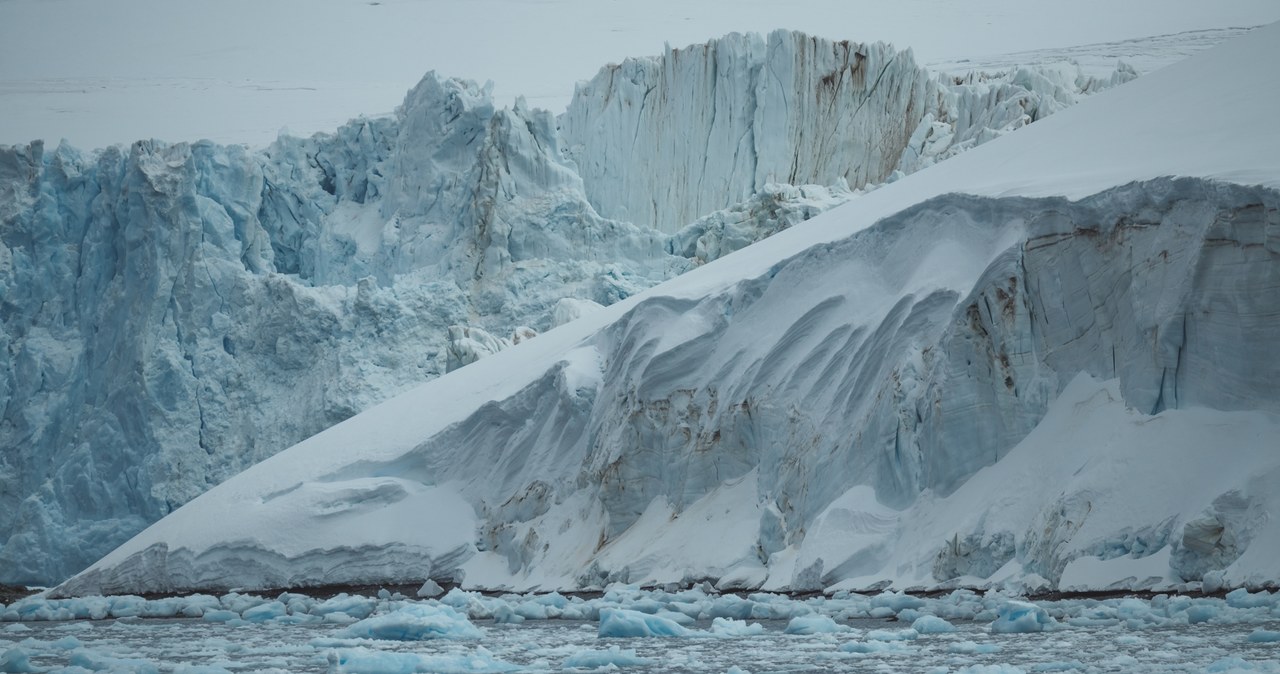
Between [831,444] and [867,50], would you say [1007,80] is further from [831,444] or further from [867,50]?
[831,444]

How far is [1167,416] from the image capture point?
10242mm

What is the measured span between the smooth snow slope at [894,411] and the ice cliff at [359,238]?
588 cm

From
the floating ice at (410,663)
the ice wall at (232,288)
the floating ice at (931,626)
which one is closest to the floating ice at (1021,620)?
the floating ice at (931,626)

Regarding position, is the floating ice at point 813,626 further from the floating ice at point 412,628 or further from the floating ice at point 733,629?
the floating ice at point 412,628

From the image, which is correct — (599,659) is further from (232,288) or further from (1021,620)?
(232,288)

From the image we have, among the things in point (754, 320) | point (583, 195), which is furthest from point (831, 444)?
point (583, 195)

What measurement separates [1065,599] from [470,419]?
8.35 meters

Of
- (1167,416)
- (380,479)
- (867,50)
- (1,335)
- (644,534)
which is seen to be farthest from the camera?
(867,50)

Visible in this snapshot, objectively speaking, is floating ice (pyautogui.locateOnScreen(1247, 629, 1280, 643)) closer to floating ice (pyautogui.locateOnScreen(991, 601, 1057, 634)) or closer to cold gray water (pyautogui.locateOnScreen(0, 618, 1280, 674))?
cold gray water (pyautogui.locateOnScreen(0, 618, 1280, 674))

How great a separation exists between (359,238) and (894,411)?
1513 cm

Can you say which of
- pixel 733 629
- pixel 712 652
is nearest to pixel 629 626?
pixel 733 629

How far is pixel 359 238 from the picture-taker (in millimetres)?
25172

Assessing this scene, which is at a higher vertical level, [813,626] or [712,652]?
[712,652]

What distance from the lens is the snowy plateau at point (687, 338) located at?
10.3 m
